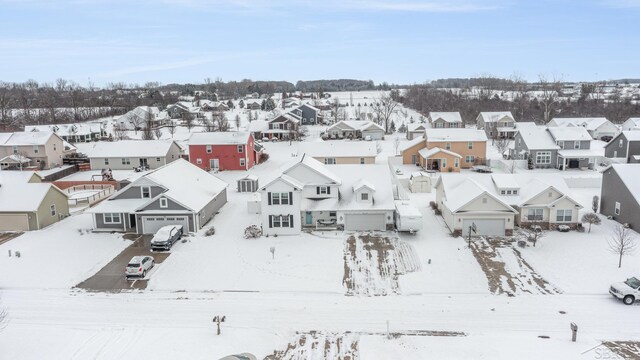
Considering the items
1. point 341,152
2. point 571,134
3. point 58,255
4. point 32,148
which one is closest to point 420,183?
point 341,152

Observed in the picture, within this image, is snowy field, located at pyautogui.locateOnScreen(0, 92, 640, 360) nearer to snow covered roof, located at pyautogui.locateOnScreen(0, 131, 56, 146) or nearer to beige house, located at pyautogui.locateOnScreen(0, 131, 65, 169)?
beige house, located at pyautogui.locateOnScreen(0, 131, 65, 169)

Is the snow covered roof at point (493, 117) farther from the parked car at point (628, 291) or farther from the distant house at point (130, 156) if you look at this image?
the parked car at point (628, 291)

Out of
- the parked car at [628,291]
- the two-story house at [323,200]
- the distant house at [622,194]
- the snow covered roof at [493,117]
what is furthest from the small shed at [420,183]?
the snow covered roof at [493,117]

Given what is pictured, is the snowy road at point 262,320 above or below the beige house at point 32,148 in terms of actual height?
below

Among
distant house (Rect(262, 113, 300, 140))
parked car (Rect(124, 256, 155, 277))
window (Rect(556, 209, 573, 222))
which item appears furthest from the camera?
distant house (Rect(262, 113, 300, 140))

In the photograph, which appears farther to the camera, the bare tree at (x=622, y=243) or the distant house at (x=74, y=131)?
the distant house at (x=74, y=131)

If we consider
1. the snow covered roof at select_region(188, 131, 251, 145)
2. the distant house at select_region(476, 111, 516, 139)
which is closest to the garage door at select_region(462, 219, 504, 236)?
the snow covered roof at select_region(188, 131, 251, 145)

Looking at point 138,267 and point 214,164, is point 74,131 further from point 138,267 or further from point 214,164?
point 138,267
